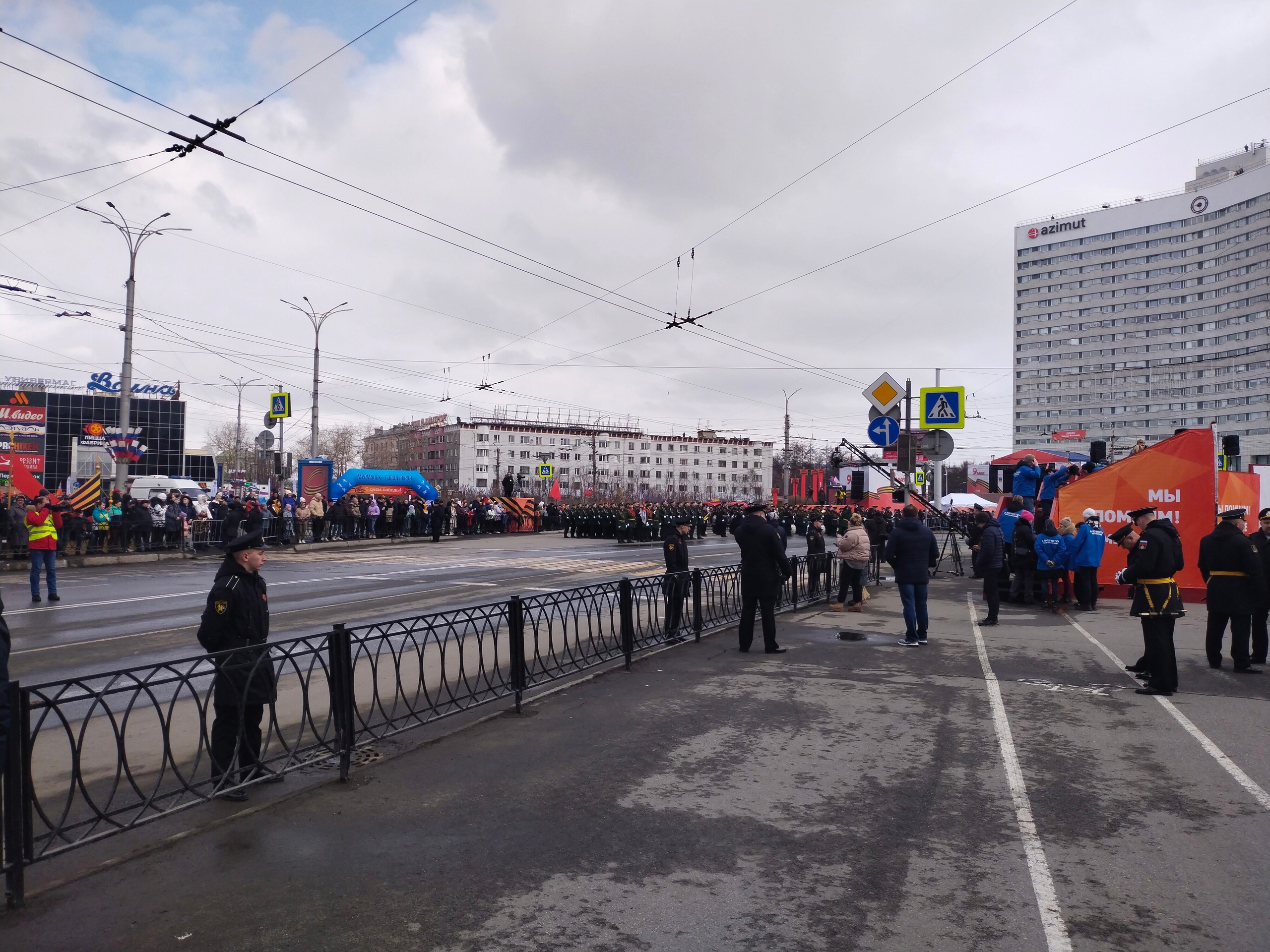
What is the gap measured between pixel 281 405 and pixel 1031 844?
106 ft

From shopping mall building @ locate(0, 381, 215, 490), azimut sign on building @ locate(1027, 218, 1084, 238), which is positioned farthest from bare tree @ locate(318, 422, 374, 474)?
azimut sign on building @ locate(1027, 218, 1084, 238)

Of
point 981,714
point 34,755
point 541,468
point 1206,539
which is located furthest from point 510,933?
point 541,468

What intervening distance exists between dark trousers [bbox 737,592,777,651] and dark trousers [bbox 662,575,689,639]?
831mm

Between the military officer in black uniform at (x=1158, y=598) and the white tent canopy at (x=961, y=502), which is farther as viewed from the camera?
the white tent canopy at (x=961, y=502)

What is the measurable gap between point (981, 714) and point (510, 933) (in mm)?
5325

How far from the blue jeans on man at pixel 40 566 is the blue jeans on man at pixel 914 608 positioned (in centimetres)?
1400

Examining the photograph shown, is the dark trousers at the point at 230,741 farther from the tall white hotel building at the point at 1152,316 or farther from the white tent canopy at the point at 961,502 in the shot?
the tall white hotel building at the point at 1152,316

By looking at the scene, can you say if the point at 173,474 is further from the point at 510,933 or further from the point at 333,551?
the point at 510,933

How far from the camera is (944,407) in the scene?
17.5 metres

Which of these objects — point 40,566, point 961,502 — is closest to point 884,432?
point 40,566

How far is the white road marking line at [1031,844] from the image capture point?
12.4 ft

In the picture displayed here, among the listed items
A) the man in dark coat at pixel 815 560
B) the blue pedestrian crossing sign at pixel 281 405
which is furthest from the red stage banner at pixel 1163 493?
the blue pedestrian crossing sign at pixel 281 405

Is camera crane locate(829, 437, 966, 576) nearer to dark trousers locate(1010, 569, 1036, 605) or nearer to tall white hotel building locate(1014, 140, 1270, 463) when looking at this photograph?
dark trousers locate(1010, 569, 1036, 605)

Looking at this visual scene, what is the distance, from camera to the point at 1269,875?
434 centimetres
